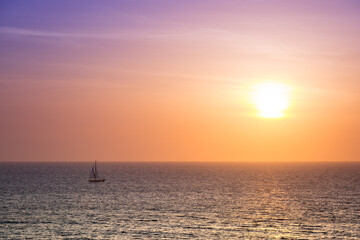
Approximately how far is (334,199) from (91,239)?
8034 cm

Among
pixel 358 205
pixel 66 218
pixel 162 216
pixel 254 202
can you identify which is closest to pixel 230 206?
pixel 254 202

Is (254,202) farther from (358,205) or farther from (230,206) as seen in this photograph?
(358,205)

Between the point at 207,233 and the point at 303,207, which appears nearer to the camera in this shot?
the point at 207,233

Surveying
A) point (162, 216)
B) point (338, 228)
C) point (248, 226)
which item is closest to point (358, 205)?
point (338, 228)

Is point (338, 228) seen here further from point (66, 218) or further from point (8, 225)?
point (8, 225)

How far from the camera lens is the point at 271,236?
68438mm

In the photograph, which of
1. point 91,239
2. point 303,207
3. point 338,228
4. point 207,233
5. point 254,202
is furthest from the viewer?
point 254,202

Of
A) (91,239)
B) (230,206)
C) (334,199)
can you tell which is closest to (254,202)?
(230,206)

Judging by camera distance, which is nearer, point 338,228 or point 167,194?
point 338,228

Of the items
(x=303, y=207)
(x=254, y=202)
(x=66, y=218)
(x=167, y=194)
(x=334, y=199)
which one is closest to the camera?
(x=66, y=218)

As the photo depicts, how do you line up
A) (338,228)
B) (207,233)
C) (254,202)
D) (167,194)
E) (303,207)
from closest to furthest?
(207,233)
(338,228)
(303,207)
(254,202)
(167,194)

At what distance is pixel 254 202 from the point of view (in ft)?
376

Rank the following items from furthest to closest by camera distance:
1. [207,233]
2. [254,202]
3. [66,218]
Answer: [254,202] → [66,218] → [207,233]

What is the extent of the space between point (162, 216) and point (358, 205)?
167ft
